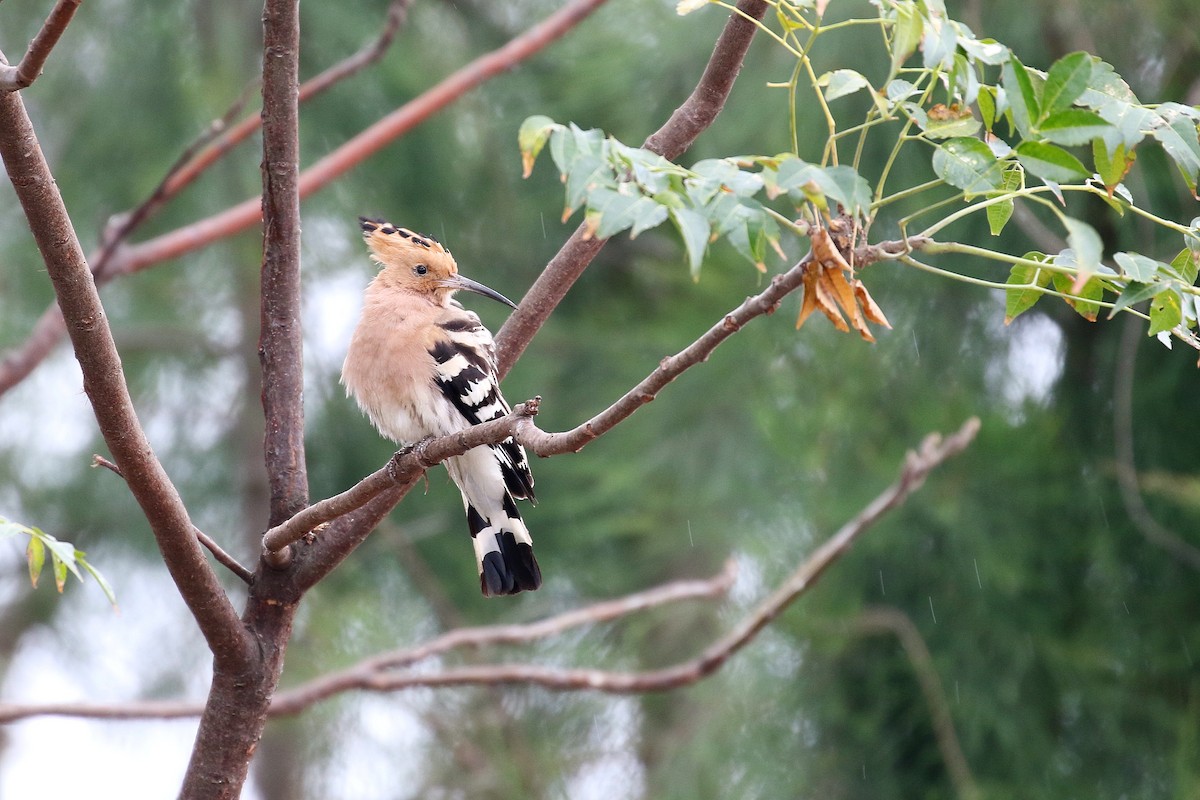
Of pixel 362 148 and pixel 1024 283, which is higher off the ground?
pixel 1024 283

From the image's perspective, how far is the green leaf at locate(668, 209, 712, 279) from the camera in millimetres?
892

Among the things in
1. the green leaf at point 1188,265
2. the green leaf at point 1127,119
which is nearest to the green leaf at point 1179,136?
the green leaf at point 1127,119

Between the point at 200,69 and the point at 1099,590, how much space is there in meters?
3.34

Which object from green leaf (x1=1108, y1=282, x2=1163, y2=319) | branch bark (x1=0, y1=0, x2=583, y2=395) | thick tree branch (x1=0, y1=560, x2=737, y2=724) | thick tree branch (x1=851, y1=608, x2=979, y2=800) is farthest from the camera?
thick tree branch (x1=851, y1=608, x2=979, y2=800)

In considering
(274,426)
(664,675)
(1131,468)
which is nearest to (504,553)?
(664,675)

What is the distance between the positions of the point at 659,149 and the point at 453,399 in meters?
0.67

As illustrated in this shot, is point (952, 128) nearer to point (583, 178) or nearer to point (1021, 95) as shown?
point (1021, 95)

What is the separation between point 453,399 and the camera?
7.43 feet

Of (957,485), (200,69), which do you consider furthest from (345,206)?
(957,485)

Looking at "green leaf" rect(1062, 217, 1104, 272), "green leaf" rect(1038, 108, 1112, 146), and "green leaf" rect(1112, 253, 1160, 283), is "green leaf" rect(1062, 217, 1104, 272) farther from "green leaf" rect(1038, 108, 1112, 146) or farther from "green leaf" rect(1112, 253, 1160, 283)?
"green leaf" rect(1112, 253, 1160, 283)

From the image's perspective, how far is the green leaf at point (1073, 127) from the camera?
3.18 feet

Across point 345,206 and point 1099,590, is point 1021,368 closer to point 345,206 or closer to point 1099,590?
point 1099,590

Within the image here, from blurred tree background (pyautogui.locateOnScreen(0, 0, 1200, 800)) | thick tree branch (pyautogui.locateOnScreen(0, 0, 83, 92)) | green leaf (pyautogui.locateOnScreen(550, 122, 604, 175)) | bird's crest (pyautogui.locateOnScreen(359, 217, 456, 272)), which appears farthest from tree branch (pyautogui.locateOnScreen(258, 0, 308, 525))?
blurred tree background (pyautogui.locateOnScreen(0, 0, 1200, 800))

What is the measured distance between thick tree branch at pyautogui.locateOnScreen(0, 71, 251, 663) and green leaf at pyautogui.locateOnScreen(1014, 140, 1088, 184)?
881 mm
